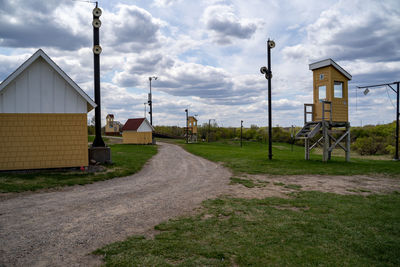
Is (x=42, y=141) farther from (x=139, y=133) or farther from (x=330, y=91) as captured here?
(x=139, y=133)

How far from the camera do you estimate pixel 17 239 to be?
472 cm

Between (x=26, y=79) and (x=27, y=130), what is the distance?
8.07 ft

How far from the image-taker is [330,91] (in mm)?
17312

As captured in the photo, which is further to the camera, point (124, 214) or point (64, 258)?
point (124, 214)

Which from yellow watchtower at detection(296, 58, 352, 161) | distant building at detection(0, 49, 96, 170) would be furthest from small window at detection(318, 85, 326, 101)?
distant building at detection(0, 49, 96, 170)

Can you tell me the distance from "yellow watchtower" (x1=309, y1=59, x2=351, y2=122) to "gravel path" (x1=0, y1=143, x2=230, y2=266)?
419 inches

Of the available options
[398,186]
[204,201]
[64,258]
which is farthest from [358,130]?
[64,258]

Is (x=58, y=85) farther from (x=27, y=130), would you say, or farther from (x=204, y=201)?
(x=204, y=201)

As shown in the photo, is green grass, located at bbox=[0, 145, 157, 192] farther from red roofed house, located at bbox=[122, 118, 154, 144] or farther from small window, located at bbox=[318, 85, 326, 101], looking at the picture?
red roofed house, located at bbox=[122, 118, 154, 144]

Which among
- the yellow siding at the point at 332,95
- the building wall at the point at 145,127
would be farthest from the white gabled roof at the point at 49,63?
the building wall at the point at 145,127

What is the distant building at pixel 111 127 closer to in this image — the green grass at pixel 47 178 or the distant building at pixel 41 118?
the distant building at pixel 41 118

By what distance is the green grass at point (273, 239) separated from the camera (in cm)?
395

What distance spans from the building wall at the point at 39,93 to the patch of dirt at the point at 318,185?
9.50 m

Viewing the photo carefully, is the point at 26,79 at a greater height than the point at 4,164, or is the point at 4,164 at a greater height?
the point at 26,79
